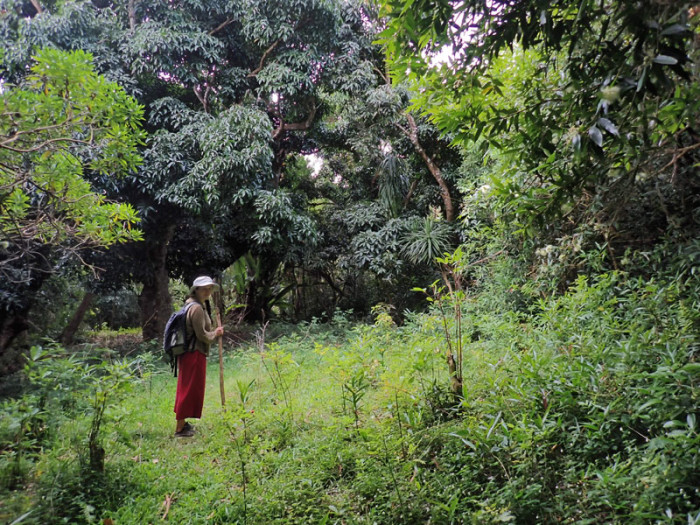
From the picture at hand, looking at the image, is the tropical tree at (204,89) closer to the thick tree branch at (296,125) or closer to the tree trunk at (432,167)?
the thick tree branch at (296,125)

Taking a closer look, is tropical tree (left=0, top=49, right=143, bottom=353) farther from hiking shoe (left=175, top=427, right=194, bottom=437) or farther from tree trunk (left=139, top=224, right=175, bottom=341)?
tree trunk (left=139, top=224, right=175, bottom=341)

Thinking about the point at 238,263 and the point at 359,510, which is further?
the point at 238,263

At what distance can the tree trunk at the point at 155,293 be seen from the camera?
9008mm

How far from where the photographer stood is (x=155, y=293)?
920 cm

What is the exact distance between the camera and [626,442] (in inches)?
85.0

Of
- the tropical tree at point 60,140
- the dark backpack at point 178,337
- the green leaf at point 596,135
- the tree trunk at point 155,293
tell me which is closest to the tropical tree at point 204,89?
the tree trunk at point 155,293

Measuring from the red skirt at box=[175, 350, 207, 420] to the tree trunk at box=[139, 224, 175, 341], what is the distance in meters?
5.43

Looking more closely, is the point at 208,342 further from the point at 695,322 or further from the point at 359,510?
the point at 695,322

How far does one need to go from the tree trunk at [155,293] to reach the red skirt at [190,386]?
5.43 meters

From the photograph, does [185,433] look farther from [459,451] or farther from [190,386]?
[459,451]

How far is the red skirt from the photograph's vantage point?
12.9ft

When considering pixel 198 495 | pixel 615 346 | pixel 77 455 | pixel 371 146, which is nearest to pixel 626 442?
pixel 615 346

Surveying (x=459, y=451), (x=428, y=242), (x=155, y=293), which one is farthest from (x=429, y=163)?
(x=459, y=451)

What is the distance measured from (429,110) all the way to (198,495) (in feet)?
9.30
